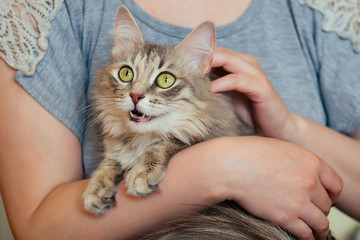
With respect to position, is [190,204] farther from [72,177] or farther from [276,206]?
[72,177]

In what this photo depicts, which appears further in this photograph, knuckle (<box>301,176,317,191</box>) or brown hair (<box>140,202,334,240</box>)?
knuckle (<box>301,176,317,191</box>)

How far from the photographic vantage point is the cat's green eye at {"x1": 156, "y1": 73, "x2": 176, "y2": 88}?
115cm

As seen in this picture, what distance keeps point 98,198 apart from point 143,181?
0.15m

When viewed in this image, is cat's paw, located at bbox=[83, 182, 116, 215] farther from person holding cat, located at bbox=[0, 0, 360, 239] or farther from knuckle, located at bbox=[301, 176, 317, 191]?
knuckle, located at bbox=[301, 176, 317, 191]

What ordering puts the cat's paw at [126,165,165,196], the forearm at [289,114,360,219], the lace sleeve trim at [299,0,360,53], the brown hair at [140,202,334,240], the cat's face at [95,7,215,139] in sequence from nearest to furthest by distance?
the brown hair at [140,202,334,240] < the cat's paw at [126,165,165,196] < the cat's face at [95,7,215,139] < the forearm at [289,114,360,219] < the lace sleeve trim at [299,0,360,53]

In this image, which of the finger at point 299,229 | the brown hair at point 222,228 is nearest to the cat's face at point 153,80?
the brown hair at point 222,228

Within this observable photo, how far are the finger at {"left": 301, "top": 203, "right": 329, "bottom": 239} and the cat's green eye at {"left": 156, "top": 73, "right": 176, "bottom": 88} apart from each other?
56 cm

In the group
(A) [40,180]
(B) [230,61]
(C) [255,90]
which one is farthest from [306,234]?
(A) [40,180]

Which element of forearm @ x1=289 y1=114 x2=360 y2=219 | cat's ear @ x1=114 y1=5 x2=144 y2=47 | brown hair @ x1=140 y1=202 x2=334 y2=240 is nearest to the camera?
brown hair @ x1=140 y1=202 x2=334 y2=240

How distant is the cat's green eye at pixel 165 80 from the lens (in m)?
1.15

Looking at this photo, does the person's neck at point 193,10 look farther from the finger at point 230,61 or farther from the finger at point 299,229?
the finger at point 299,229

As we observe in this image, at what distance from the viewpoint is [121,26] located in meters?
1.23

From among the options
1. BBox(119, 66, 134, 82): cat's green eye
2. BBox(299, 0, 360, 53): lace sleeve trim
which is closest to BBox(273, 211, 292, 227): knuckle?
BBox(119, 66, 134, 82): cat's green eye

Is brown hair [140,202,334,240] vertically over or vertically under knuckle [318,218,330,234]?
over
